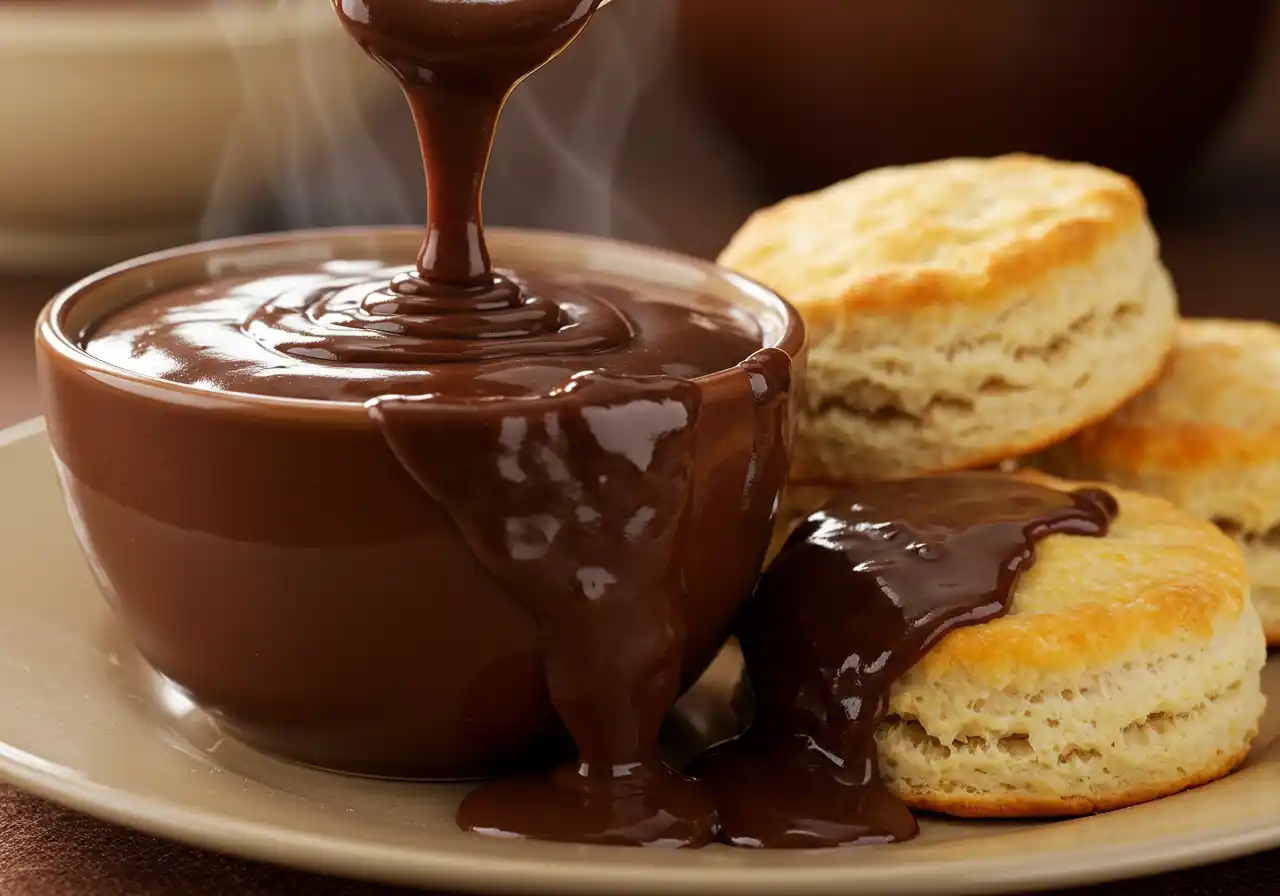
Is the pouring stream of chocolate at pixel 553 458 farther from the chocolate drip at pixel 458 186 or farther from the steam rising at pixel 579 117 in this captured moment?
the steam rising at pixel 579 117

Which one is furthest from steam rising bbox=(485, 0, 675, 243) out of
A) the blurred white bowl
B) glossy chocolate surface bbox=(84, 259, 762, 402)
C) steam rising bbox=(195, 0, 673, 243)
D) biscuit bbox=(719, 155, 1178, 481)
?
glossy chocolate surface bbox=(84, 259, 762, 402)

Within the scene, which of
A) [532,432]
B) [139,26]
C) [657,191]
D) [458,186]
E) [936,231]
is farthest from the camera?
[657,191]

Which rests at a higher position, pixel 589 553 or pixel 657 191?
pixel 589 553

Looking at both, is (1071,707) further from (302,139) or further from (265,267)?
(302,139)

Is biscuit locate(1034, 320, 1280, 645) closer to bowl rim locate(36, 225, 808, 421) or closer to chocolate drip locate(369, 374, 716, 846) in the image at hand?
bowl rim locate(36, 225, 808, 421)

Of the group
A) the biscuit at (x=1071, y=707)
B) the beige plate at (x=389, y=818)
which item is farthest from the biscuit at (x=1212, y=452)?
the biscuit at (x=1071, y=707)

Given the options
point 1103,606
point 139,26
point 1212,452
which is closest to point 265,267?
point 1103,606

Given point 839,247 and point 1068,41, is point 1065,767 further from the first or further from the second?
point 1068,41
